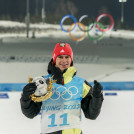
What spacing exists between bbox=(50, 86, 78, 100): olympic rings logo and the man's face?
87mm

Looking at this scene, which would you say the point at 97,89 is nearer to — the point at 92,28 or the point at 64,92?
the point at 64,92

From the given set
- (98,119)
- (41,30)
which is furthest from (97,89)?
(41,30)

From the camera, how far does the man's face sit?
1374 mm

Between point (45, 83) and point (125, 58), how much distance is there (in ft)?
27.6

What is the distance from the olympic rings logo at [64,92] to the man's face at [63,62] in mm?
87

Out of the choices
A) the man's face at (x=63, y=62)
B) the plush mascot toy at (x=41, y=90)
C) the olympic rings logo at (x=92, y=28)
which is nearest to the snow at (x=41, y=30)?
the olympic rings logo at (x=92, y=28)

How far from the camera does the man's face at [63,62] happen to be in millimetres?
1374

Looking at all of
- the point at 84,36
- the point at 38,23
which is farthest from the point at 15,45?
the point at 84,36

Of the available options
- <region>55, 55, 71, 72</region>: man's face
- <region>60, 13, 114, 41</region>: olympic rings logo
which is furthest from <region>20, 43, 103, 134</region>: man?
<region>60, 13, 114, 41</region>: olympic rings logo

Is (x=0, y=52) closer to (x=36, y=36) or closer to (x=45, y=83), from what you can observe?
(x=36, y=36)

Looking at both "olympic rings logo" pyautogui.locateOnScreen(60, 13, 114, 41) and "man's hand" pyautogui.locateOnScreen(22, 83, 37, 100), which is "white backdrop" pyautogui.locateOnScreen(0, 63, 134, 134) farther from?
"olympic rings logo" pyautogui.locateOnScreen(60, 13, 114, 41)

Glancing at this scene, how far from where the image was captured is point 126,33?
32.1 ft

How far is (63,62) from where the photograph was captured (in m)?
1.38

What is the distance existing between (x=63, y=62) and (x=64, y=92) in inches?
5.3
